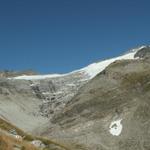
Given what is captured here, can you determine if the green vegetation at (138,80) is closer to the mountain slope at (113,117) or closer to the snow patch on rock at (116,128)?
the mountain slope at (113,117)

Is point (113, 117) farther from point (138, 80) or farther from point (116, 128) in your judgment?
point (138, 80)

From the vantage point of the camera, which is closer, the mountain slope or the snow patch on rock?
the mountain slope

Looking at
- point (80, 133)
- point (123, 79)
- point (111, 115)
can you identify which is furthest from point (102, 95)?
point (80, 133)

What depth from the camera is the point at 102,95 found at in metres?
190

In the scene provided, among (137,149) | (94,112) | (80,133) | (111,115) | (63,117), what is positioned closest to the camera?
(137,149)

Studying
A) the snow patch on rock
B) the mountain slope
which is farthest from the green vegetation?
the snow patch on rock

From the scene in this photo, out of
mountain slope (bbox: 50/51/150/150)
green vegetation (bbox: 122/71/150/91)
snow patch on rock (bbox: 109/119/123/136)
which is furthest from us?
green vegetation (bbox: 122/71/150/91)

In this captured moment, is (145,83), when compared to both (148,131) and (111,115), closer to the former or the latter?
(111,115)

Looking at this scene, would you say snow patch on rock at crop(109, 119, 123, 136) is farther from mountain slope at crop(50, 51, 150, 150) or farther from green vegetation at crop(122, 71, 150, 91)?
green vegetation at crop(122, 71, 150, 91)

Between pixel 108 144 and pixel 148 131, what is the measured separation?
42.7 ft

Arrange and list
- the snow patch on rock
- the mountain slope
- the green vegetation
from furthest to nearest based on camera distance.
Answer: the green vegetation → the snow patch on rock → the mountain slope

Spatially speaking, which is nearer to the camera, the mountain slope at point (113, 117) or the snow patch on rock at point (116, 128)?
the mountain slope at point (113, 117)

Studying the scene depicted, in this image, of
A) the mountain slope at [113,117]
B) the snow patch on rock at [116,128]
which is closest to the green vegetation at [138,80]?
the mountain slope at [113,117]

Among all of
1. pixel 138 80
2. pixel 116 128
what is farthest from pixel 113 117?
pixel 138 80
